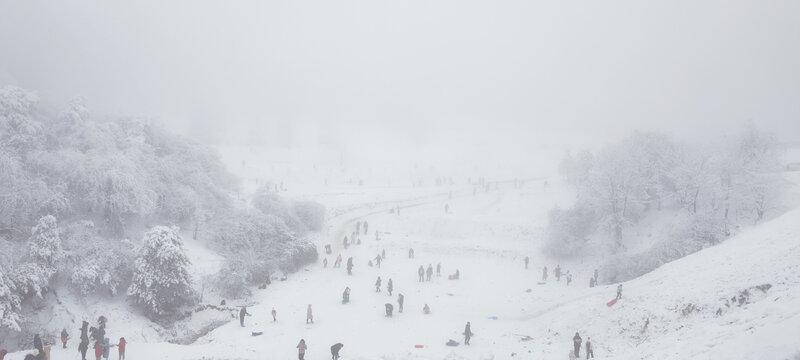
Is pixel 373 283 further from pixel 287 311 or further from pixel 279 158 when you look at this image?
pixel 279 158

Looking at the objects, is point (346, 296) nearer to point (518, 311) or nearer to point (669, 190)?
point (518, 311)

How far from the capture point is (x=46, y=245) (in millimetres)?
22922

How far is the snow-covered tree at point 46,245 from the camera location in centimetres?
2253

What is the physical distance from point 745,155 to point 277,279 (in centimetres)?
4667

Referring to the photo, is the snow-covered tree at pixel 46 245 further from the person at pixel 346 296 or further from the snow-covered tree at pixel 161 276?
the person at pixel 346 296

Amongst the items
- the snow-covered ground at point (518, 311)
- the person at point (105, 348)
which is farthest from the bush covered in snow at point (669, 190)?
the person at point (105, 348)

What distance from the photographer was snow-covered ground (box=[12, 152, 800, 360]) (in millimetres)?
15305

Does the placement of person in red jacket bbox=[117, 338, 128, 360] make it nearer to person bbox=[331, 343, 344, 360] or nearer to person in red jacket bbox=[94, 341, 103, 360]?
person in red jacket bbox=[94, 341, 103, 360]

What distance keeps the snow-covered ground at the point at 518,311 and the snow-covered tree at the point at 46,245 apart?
13.1 ft

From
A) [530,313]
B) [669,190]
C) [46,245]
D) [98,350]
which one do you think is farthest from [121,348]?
[669,190]

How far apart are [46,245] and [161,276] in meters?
5.78

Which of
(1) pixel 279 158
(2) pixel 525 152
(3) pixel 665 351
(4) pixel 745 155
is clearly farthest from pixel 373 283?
(2) pixel 525 152

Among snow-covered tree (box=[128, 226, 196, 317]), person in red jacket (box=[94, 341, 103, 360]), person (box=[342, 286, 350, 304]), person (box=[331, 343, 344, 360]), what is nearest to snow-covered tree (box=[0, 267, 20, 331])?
person in red jacket (box=[94, 341, 103, 360])

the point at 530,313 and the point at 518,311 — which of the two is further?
the point at 518,311
